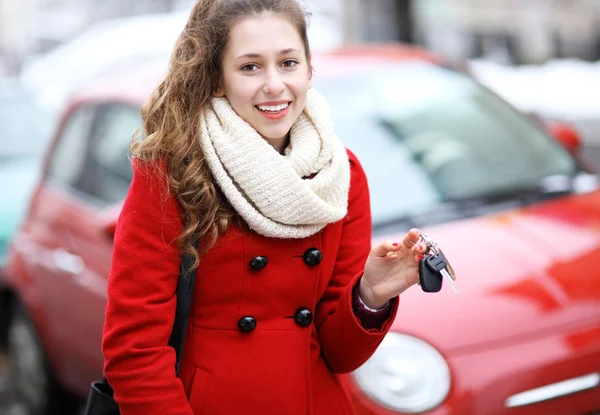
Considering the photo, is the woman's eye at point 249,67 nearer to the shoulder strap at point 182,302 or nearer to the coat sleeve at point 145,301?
the coat sleeve at point 145,301


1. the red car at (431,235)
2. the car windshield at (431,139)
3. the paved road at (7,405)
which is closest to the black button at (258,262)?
the red car at (431,235)

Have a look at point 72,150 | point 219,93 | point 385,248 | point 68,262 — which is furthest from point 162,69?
point 385,248

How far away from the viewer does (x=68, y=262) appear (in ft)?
13.7

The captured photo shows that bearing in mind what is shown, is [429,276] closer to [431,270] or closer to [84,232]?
[431,270]

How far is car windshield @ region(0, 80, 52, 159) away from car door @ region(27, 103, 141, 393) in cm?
319

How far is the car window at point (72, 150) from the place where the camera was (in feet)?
14.7

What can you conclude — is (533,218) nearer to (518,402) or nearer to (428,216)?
(428,216)

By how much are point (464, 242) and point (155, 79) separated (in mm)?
1631

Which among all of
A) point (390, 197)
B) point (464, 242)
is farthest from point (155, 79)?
point (464, 242)

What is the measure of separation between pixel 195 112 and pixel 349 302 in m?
0.53

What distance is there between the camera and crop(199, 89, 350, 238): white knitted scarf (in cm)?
202

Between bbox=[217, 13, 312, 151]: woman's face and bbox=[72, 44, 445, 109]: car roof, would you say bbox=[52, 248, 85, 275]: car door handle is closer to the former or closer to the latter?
bbox=[72, 44, 445, 109]: car roof

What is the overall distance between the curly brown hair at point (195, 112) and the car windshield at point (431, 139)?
1470mm

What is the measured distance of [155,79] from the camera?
416 centimetres
